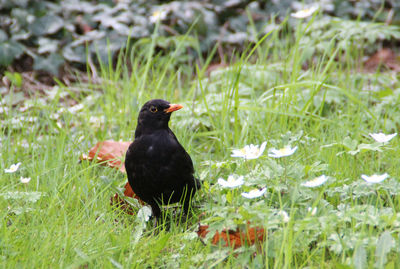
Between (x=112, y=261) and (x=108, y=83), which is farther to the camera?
(x=108, y=83)

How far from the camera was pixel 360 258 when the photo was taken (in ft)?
6.15

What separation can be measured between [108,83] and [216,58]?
1.76m

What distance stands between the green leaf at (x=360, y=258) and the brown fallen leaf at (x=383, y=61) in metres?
3.64

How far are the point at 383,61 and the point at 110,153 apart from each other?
137 inches

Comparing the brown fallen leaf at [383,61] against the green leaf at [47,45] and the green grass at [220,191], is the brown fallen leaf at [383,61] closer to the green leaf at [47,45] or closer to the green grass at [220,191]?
the green grass at [220,191]

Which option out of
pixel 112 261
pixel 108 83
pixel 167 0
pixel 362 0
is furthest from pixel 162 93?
pixel 362 0

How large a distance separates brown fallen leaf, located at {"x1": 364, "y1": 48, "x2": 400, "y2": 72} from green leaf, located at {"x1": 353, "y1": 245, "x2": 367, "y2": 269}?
3.64 meters

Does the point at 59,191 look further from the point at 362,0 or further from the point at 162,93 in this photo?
the point at 362,0

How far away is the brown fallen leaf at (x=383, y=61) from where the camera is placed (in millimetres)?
5297

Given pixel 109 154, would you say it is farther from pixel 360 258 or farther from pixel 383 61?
pixel 383 61

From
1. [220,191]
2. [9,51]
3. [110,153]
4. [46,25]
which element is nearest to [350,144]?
[220,191]

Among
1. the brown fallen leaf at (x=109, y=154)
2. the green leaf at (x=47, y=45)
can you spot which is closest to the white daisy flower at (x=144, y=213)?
Result: the brown fallen leaf at (x=109, y=154)

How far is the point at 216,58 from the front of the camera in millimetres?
5898

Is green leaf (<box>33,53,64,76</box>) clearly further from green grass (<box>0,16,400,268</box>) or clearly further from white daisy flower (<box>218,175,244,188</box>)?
white daisy flower (<box>218,175,244,188</box>)
